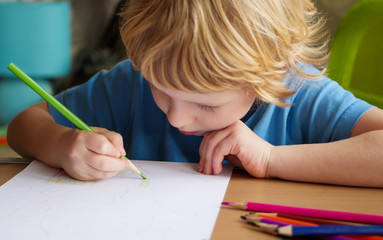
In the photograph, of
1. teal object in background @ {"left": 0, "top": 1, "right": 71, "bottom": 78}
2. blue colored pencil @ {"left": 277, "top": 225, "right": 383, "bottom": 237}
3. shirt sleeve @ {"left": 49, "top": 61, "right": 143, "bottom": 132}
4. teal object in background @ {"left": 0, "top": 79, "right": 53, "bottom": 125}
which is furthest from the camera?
teal object in background @ {"left": 0, "top": 79, "right": 53, "bottom": 125}

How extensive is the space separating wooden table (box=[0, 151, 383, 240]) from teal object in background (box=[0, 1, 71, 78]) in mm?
1596

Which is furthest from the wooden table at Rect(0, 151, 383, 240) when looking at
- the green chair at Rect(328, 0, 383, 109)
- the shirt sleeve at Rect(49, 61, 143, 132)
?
the green chair at Rect(328, 0, 383, 109)

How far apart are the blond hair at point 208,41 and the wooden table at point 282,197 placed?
0.12 m

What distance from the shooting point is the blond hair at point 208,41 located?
0.55 m

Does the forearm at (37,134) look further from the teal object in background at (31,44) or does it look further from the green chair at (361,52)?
the teal object in background at (31,44)

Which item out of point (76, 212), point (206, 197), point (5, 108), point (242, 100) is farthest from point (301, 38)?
point (5, 108)

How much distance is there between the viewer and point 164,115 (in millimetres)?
852

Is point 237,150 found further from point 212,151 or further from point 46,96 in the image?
point 46,96

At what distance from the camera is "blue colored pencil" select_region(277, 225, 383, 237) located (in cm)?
44

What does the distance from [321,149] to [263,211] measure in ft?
0.59

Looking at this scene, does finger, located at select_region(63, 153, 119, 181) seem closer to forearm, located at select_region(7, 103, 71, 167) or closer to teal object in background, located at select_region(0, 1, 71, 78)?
forearm, located at select_region(7, 103, 71, 167)

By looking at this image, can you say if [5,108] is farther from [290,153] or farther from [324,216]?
[324,216]

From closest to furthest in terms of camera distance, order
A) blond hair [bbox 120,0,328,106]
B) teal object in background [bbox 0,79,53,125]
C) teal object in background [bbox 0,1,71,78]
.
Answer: blond hair [bbox 120,0,328,106] < teal object in background [bbox 0,1,71,78] < teal object in background [bbox 0,79,53,125]

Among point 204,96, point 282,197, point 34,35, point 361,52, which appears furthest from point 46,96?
point 34,35
